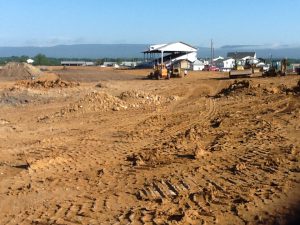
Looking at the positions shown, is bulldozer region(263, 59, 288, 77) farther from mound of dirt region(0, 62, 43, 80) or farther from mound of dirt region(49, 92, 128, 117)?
mound of dirt region(0, 62, 43, 80)

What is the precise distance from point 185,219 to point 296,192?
7.42ft

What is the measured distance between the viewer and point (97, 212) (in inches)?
327

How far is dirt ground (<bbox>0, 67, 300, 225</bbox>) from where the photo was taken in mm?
8203

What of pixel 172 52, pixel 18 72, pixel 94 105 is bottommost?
pixel 94 105

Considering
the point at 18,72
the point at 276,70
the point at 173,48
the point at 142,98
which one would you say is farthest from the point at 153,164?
the point at 173,48

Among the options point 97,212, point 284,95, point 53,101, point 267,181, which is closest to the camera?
point 97,212

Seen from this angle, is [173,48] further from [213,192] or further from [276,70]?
[213,192]

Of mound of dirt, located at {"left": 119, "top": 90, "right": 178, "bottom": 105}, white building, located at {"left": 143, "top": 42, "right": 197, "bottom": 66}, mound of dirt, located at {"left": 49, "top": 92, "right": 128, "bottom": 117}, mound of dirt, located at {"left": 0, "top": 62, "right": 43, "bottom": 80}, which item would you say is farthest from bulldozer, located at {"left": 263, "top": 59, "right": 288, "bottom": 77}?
white building, located at {"left": 143, "top": 42, "right": 197, "bottom": 66}

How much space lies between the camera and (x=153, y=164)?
1112cm

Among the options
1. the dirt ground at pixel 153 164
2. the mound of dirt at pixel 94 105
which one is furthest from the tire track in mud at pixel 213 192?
the mound of dirt at pixel 94 105

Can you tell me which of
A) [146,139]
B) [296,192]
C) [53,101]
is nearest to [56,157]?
[146,139]

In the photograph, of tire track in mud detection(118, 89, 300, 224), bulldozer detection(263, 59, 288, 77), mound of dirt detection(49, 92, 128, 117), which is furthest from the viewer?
bulldozer detection(263, 59, 288, 77)

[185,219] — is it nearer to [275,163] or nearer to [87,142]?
[275,163]

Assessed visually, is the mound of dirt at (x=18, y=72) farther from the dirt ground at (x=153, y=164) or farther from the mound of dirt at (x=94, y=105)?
the dirt ground at (x=153, y=164)
